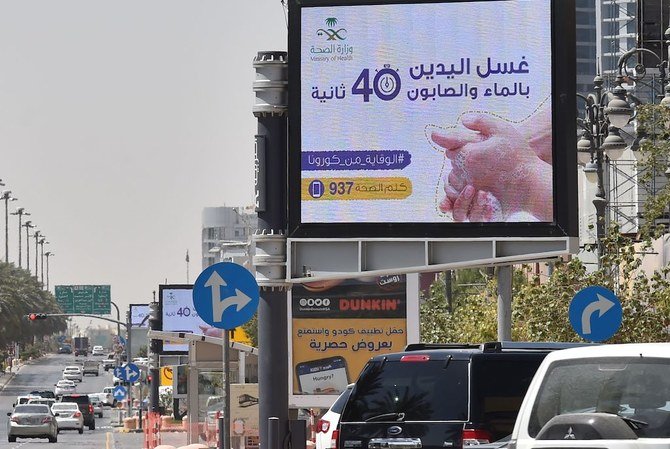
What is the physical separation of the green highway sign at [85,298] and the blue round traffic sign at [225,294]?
414 feet

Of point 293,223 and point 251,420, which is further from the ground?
point 293,223

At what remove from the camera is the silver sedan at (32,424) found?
193 feet

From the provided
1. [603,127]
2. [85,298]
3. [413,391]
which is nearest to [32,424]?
[603,127]

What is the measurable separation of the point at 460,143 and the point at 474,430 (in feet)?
24.6

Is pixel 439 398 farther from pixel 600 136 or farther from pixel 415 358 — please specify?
pixel 600 136

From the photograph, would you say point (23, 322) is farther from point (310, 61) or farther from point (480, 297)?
point (310, 61)

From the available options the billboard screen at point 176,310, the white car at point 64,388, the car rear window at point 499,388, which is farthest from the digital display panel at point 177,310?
the car rear window at point 499,388

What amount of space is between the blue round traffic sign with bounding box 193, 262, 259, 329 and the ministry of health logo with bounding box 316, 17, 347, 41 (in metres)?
5.47

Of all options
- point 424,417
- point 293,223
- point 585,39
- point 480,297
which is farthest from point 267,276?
point 585,39

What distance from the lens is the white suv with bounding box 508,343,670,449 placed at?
1018 centimetres

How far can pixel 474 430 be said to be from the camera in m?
15.3

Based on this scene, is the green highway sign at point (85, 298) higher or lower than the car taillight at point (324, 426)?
higher

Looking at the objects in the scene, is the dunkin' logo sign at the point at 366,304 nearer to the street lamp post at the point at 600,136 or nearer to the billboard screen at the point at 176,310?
the street lamp post at the point at 600,136

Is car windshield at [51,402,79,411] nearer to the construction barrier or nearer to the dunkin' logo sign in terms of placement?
the construction barrier
